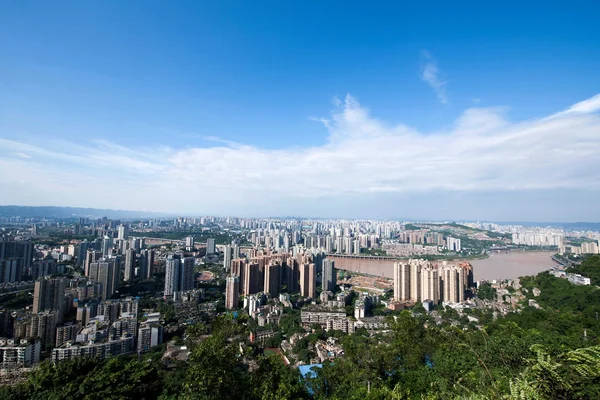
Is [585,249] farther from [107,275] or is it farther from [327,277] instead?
[107,275]

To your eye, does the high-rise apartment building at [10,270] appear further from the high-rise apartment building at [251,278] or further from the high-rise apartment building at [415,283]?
the high-rise apartment building at [415,283]

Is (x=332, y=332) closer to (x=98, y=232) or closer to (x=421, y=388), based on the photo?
(x=421, y=388)

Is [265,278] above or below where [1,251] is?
below

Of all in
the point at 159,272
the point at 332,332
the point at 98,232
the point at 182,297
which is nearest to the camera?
the point at 332,332

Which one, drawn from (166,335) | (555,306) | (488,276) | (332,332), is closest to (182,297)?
(166,335)

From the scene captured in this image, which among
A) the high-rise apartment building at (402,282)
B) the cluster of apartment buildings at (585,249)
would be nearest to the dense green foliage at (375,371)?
the high-rise apartment building at (402,282)

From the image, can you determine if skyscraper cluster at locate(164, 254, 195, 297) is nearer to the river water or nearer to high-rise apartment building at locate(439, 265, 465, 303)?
high-rise apartment building at locate(439, 265, 465, 303)
